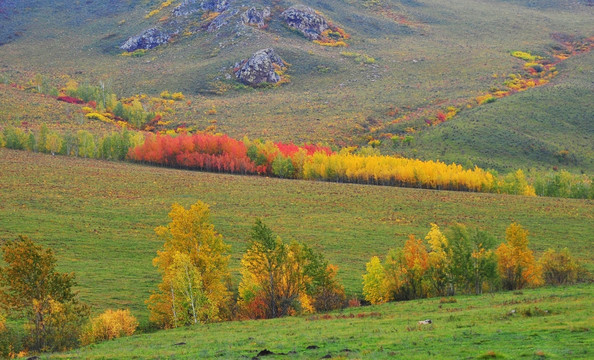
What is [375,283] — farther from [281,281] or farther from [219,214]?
[219,214]

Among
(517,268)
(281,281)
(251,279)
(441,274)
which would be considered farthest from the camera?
(517,268)

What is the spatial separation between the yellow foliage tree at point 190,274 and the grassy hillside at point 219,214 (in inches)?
149

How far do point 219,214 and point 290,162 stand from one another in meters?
48.3

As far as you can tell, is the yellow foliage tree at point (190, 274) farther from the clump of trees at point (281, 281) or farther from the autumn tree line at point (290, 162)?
the autumn tree line at point (290, 162)

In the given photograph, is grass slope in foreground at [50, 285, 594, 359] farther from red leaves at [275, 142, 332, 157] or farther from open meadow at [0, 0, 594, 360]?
red leaves at [275, 142, 332, 157]

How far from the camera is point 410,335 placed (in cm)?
2814

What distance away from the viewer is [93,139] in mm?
146250

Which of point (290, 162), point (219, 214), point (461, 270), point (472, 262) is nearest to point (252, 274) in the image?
point (461, 270)

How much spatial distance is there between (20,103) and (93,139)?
6030 centimetres

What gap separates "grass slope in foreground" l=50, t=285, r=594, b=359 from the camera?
23453 millimetres

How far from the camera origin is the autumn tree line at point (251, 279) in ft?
118

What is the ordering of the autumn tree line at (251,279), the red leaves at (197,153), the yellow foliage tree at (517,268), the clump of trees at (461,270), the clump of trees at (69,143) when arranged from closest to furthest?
the autumn tree line at (251,279)
the clump of trees at (461,270)
the yellow foliage tree at (517,268)
the red leaves at (197,153)
the clump of trees at (69,143)

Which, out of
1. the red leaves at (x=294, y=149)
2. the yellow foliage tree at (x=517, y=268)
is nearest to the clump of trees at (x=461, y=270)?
the yellow foliage tree at (x=517, y=268)

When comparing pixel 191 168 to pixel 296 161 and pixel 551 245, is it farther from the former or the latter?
pixel 551 245
